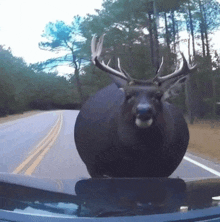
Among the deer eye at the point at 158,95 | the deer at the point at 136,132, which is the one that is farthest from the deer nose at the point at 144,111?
the deer eye at the point at 158,95

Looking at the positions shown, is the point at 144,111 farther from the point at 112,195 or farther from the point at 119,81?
the point at 112,195

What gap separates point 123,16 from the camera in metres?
33.3

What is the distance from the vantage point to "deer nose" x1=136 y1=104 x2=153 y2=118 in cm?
460

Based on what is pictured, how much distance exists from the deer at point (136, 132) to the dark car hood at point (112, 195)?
4.80 ft

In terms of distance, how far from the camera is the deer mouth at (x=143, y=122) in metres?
4.68

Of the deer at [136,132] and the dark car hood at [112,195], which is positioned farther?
the deer at [136,132]

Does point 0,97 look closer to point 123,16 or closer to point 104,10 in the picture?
point 104,10

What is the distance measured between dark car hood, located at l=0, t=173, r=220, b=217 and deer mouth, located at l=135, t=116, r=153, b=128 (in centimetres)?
132

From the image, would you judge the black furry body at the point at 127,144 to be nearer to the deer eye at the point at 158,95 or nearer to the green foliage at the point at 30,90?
the deer eye at the point at 158,95

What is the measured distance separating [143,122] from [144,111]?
0.17m

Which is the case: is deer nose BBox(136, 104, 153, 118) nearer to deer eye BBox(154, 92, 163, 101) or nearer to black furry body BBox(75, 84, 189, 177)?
black furry body BBox(75, 84, 189, 177)

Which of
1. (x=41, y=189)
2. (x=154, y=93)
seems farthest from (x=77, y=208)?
(x=154, y=93)

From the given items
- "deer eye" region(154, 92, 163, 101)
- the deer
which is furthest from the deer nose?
"deer eye" region(154, 92, 163, 101)

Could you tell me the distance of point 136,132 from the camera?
16.0ft
